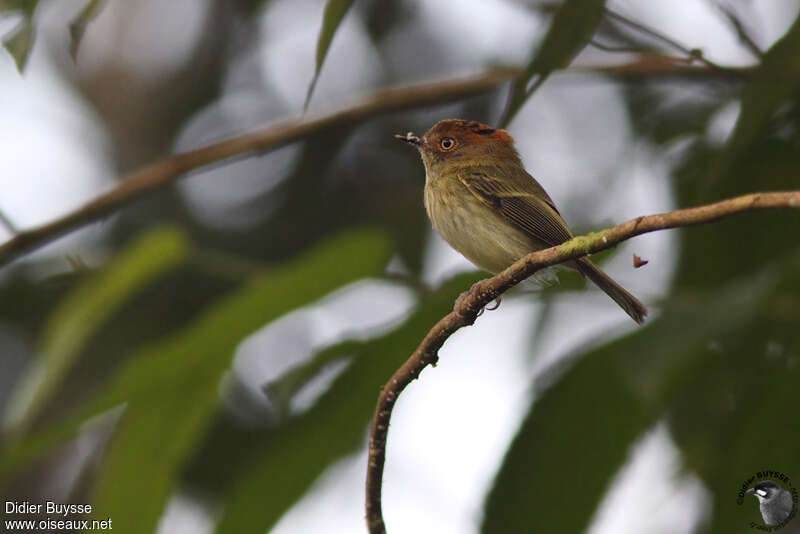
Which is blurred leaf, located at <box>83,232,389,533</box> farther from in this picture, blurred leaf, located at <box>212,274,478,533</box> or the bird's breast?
the bird's breast

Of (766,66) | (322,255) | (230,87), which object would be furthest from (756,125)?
(230,87)

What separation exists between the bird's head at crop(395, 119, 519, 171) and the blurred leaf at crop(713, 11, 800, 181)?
130 centimetres

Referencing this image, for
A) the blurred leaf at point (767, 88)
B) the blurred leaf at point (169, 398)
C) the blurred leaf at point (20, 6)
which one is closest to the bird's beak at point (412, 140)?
the blurred leaf at point (169, 398)

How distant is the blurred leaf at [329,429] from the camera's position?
304 centimetres

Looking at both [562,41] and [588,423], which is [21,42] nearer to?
[562,41]

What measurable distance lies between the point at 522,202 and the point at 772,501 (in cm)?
134

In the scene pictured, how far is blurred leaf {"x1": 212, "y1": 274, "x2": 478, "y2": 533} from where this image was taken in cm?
304

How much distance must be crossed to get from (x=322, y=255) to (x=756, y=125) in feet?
4.76

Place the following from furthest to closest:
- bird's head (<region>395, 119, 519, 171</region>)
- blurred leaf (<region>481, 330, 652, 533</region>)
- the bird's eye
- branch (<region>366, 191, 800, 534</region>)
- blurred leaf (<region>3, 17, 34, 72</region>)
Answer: the bird's eye
bird's head (<region>395, 119, 519, 171</region>)
blurred leaf (<region>481, 330, 652, 533</region>)
blurred leaf (<region>3, 17, 34, 72</region>)
branch (<region>366, 191, 800, 534</region>)

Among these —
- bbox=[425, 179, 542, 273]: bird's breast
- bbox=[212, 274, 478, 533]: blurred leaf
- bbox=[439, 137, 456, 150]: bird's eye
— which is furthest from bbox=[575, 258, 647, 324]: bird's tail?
bbox=[439, 137, 456, 150]: bird's eye

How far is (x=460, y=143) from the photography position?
4.24m

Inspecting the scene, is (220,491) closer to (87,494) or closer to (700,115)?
(87,494)

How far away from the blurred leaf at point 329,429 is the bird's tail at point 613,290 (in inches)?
16.4

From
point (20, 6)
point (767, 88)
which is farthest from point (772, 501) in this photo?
point (20, 6)
